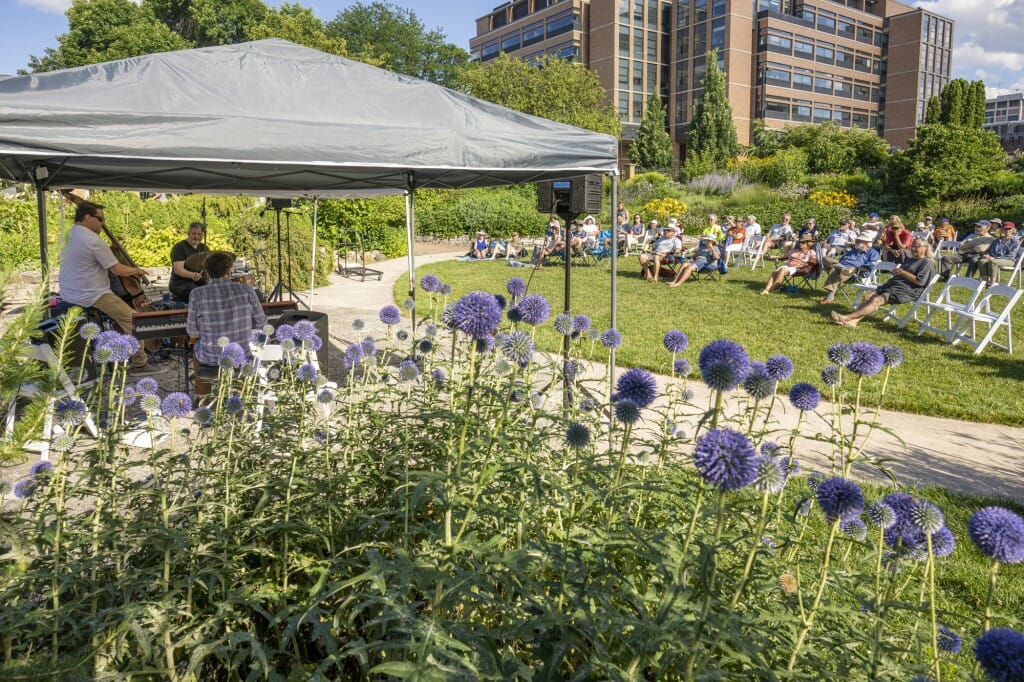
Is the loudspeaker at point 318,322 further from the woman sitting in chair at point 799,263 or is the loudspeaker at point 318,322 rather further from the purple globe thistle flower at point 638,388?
the woman sitting in chair at point 799,263

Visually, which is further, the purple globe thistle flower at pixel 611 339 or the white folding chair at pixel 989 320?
the white folding chair at pixel 989 320

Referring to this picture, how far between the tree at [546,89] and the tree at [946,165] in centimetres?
1819

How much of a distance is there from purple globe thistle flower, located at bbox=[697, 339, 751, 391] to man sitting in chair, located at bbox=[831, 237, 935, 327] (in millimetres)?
8729

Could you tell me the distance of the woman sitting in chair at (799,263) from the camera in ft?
40.8

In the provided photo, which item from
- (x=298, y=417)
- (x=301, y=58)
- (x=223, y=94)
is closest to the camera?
(x=298, y=417)

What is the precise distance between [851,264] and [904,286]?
8.05 ft

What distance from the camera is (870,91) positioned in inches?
2522

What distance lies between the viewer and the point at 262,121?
409 centimetres

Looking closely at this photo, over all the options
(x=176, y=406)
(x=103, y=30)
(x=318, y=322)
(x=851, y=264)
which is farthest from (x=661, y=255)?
(x=103, y=30)

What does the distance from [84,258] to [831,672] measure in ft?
21.1

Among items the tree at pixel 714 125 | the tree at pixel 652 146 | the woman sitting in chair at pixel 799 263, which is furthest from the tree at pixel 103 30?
the woman sitting in chair at pixel 799 263

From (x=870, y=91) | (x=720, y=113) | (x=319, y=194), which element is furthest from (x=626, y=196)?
(x=870, y=91)

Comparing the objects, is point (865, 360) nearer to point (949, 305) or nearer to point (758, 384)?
point (758, 384)

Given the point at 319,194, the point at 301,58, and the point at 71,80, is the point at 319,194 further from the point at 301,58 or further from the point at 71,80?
the point at 71,80
